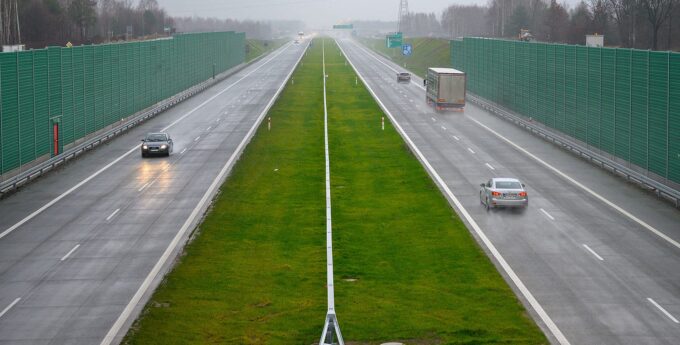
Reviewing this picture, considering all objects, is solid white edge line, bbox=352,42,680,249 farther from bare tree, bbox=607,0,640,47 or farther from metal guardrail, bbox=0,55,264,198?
bare tree, bbox=607,0,640,47

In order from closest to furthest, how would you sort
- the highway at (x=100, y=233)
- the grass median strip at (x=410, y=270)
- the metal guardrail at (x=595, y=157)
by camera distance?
the grass median strip at (x=410, y=270) → the highway at (x=100, y=233) → the metal guardrail at (x=595, y=157)

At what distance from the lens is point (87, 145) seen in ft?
210

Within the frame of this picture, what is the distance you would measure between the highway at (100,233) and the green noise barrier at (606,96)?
22.1m

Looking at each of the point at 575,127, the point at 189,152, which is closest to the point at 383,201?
the point at 189,152

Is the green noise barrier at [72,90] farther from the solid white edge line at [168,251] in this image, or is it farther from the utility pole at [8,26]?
the utility pole at [8,26]

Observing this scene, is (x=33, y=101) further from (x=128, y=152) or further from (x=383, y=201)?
(x=383, y=201)

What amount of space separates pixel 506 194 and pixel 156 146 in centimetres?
2636

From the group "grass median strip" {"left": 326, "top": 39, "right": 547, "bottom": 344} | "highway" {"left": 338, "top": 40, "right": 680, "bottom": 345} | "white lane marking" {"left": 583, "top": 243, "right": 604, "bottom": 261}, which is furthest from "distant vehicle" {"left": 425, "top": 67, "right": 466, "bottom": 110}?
"white lane marking" {"left": 583, "top": 243, "right": 604, "bottom": 261}

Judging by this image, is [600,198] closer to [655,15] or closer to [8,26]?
[655,15]

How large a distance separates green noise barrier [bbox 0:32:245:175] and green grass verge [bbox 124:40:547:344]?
12204mm

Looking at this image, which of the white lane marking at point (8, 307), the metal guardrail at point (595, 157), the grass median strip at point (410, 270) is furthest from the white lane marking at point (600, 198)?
the white lane marking at point (8, 307)

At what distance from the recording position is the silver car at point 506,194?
41250 millimetres

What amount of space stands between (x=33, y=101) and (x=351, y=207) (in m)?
23.4

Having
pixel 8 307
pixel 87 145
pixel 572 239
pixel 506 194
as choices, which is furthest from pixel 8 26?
pixel 8 307
